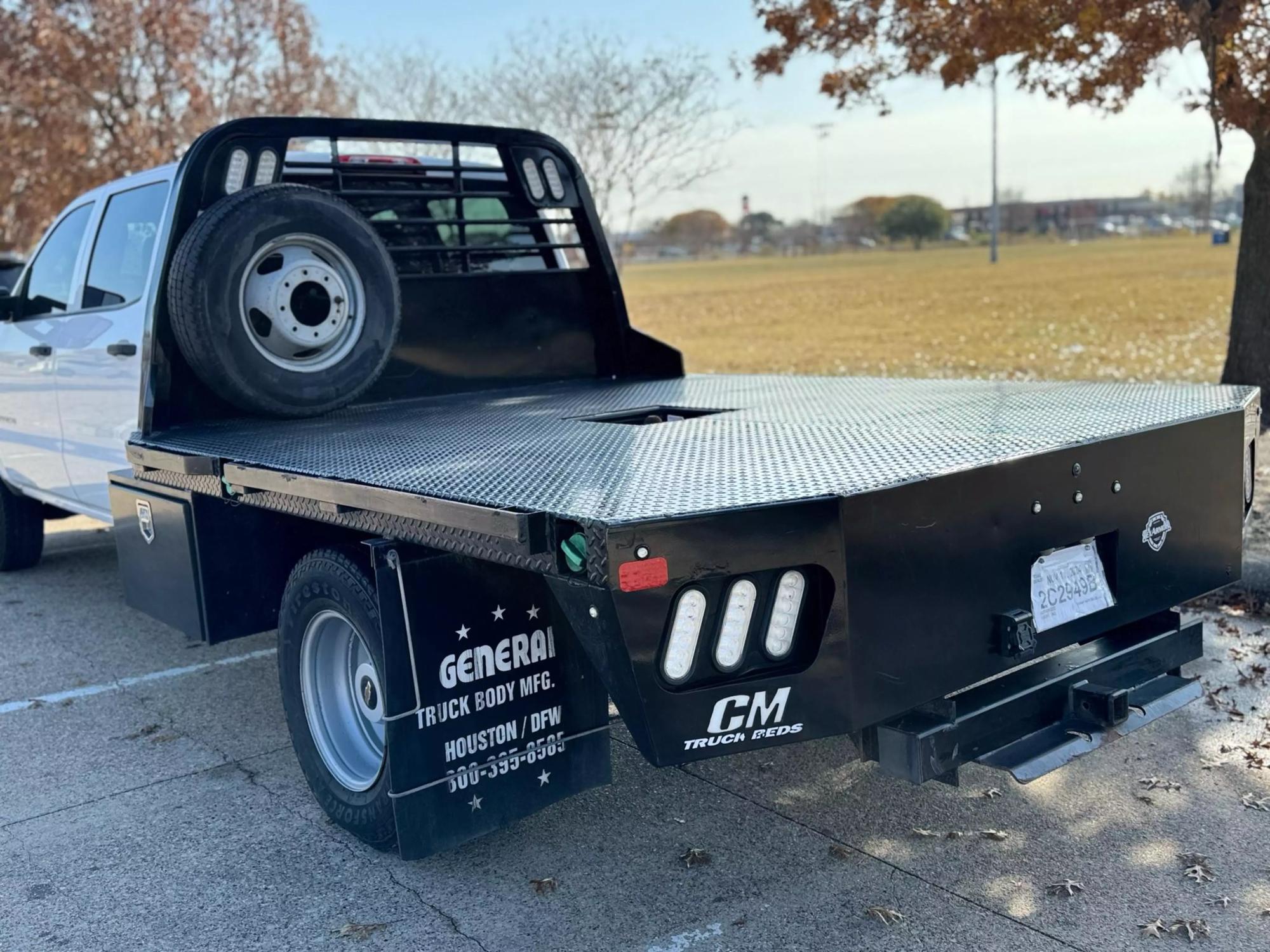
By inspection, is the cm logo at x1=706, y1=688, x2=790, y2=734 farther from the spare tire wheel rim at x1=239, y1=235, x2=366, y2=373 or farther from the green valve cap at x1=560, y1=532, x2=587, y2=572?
the spare tire wheel rim at x1=239, y1=235, x2=366, y2=373

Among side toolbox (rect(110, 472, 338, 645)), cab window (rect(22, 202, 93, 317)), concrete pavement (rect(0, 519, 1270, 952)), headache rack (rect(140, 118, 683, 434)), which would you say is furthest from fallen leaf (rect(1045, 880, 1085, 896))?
cab window (rect(22, 202, 93, 317))

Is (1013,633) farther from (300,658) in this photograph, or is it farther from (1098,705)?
(300,658)

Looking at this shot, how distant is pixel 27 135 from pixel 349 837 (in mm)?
16627

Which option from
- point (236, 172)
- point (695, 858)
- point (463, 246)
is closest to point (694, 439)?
point (695, 858)

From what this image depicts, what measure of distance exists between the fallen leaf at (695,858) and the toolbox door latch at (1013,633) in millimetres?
1044

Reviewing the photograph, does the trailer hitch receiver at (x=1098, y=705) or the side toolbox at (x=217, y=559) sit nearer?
the trailer hitch receiver at (x=1098, y=705)

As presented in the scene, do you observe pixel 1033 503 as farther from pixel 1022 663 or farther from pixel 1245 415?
pixel 1245 415

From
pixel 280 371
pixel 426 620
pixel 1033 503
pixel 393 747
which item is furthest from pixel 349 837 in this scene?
pixel 1033 503

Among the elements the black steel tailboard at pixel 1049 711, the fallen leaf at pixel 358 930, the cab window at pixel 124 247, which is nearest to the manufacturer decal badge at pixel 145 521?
the cab window at pixel 124 247

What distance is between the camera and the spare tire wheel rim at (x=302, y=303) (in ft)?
15.0

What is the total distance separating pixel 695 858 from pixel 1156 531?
157 centimetres

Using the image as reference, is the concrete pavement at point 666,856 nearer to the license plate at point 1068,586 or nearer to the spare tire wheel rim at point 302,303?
the license plate at point 1068,586

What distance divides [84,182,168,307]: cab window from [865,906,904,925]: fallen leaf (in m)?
3.93

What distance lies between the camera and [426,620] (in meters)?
3.13
